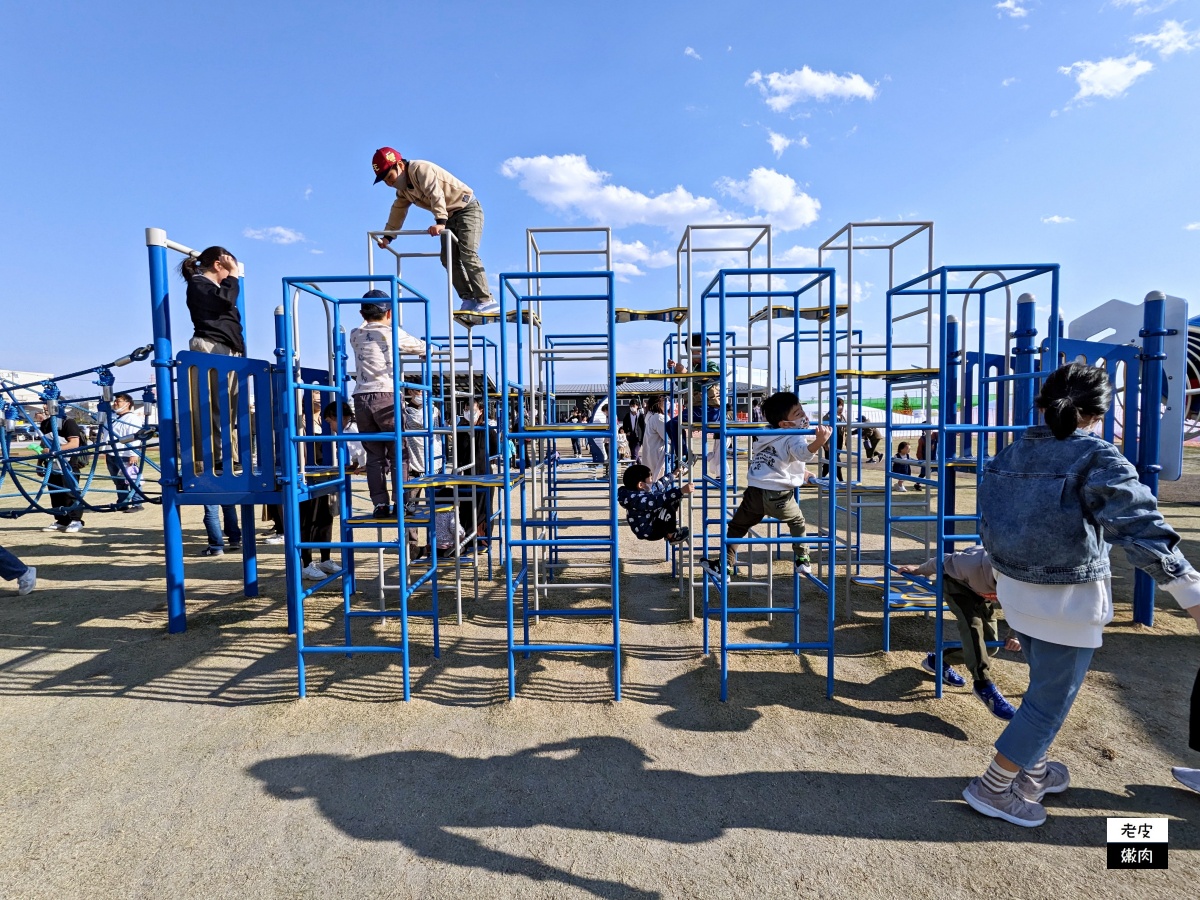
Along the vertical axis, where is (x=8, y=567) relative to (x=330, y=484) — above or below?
below

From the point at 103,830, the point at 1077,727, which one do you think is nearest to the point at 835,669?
the point at 1077,727

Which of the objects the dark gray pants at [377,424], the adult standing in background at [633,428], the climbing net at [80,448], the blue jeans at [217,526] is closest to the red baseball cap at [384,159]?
the dark gray pants at [377,424]

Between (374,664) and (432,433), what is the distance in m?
1.59

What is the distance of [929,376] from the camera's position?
4.30 meters

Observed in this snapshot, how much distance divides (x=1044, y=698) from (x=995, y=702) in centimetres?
108

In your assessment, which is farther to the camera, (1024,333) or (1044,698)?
(1024,333)

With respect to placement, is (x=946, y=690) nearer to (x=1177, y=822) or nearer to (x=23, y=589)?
(x=1177, y=822)

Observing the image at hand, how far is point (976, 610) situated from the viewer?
327 cm

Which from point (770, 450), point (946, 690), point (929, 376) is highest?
point (929, 376)

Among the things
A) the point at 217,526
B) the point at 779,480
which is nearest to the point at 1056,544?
the point at 779,480

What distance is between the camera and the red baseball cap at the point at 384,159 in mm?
4551

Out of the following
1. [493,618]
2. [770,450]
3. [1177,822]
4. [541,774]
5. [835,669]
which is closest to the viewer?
[1177,822]

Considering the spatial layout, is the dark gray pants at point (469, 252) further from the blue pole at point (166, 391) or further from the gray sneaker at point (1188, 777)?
the gray sneaker at point (1188, 777)

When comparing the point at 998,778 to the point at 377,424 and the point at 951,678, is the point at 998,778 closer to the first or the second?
the point at 951,678
